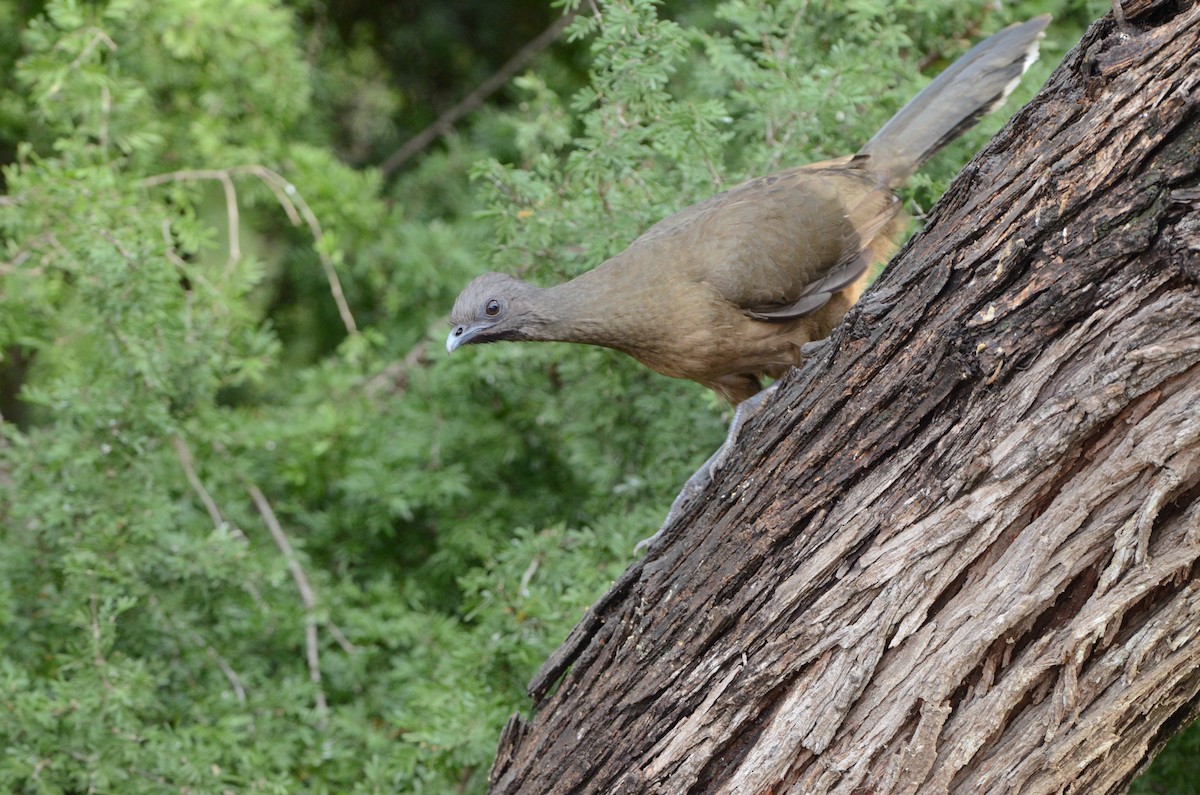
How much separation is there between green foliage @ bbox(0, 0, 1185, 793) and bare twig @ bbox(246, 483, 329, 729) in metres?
0.02

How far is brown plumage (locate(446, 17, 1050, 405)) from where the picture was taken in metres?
3.25

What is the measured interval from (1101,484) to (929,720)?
0.52m

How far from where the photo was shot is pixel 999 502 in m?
2.05

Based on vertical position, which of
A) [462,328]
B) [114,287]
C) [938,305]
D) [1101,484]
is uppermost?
[114,287]

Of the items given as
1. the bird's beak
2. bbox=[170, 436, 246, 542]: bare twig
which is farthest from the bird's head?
bbox=[170, 436, 246, 542]: bare twig

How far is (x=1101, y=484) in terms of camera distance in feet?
6.42

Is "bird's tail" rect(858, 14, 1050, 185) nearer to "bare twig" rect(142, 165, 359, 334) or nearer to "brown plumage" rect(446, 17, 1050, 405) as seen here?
"brown plumage" rect(446, 17, 1050, 405)

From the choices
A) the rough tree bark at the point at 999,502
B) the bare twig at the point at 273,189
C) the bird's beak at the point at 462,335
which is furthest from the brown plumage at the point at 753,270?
the bare twig at the point at 273,189

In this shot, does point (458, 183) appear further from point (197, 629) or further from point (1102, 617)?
point (1102, 617)

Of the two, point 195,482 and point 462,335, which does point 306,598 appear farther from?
point 462,335

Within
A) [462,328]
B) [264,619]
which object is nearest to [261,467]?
[264,619]

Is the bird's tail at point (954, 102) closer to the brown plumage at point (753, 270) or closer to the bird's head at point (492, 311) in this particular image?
the brown plumage at point (753, 270)

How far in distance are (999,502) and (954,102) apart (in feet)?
5.88

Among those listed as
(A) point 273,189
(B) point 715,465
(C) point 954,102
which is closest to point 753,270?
(B) point 715,465
